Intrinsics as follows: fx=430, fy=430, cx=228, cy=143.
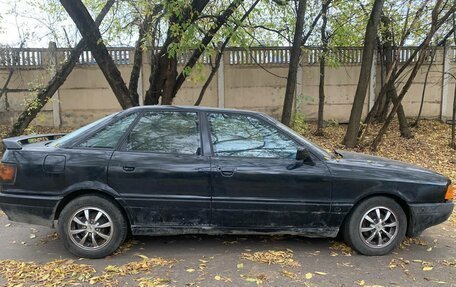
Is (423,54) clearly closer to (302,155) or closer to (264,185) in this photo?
(302,155)

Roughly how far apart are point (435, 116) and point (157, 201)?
1183cm

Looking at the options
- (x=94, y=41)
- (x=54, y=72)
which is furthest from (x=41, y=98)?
(x=94, y=41)

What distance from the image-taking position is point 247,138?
178 inches

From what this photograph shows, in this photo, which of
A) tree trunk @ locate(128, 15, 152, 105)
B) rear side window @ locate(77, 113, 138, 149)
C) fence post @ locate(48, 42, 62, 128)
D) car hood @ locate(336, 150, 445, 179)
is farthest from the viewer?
fence post @ locate(48, 42, 62, 128)

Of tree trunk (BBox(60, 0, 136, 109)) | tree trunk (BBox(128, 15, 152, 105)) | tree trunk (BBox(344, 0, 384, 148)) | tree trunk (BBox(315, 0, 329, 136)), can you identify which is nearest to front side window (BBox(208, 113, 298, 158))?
tree trunk (BBox(60, 0, 136, 109))

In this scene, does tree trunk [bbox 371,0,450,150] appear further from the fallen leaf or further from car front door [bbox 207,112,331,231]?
the fallen leaf

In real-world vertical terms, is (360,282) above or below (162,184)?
below

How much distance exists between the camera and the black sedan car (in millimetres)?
4312

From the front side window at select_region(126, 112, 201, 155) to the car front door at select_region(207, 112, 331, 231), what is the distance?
21 centimetres

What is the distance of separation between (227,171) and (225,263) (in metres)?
0.91

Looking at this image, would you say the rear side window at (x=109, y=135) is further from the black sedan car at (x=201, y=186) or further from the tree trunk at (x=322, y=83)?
the tree trunk at (x=322, y=83)

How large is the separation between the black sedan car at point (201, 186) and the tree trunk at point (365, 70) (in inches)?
211

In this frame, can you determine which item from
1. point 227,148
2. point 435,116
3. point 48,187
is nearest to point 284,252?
point 227,148

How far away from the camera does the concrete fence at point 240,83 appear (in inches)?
449
